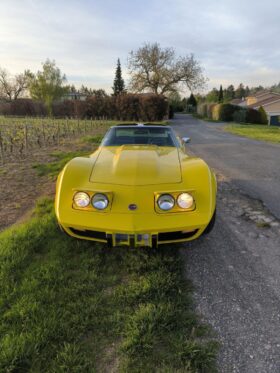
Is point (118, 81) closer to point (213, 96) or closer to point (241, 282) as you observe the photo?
point (213, 96)

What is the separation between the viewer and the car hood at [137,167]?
2.76m

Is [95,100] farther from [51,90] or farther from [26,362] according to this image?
[26,362]

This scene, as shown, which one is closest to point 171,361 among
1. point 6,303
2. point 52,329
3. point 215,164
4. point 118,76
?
point 52,329

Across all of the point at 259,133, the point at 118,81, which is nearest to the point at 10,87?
the point at 118,81

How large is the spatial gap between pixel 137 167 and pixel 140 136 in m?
1.48

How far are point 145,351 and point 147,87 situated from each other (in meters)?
44.8

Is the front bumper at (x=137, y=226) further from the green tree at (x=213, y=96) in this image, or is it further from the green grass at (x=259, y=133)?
the green tree at (x=213, y=96)

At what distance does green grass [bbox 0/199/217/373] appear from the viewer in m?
1.74

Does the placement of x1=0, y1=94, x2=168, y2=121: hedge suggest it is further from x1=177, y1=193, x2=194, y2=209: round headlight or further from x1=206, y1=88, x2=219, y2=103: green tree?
x1=206, y1=88, x2=219, y2=103: green tree

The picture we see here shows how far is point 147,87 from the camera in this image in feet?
141

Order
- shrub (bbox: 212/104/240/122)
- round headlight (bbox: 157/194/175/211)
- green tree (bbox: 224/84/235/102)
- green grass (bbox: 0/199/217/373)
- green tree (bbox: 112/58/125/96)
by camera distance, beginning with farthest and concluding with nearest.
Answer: green tree (bbox: 224/84/235/102)
green tree (bbox: 112/58/125/96)
shrub (bbox: 212/104/240/122)
round headlight (bbox: 157/194/175/211)
green grass (bbox: 0/199/217/373)

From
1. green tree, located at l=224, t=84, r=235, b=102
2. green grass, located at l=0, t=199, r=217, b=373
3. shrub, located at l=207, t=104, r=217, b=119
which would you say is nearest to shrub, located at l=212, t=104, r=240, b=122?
shrub, located at l=207, t=104, r=217, b=119

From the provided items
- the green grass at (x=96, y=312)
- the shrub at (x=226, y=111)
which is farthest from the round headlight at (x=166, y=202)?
the shrub at (x=226, y=111)

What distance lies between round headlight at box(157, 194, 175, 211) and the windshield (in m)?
→ 1.73
